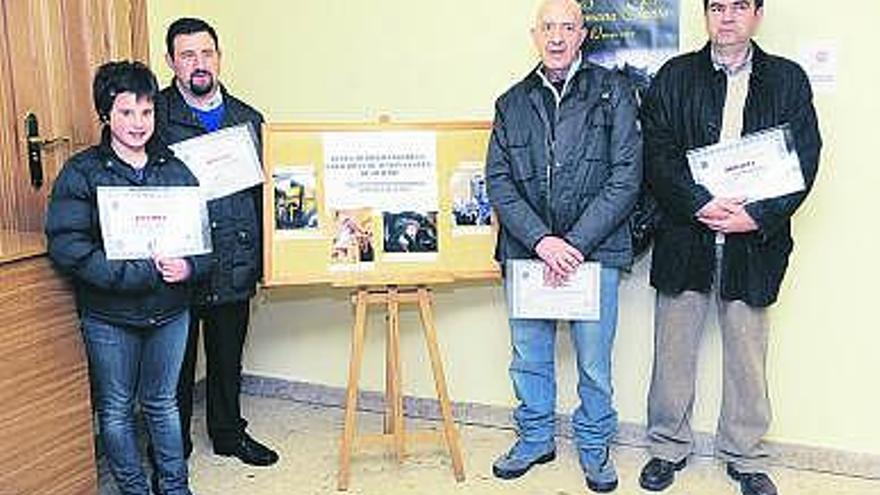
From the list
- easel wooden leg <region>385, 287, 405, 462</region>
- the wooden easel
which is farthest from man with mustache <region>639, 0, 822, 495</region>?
easel wooden leg <region>385, 287, 405, 462</region>

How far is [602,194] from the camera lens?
10.3ft

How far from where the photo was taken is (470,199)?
335 cm

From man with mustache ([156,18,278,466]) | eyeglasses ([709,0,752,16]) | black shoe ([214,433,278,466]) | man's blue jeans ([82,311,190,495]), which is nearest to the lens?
man's blue jeans ([82,311,190,495])

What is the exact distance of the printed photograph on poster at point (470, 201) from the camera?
3.33 meters

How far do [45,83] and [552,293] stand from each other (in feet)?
6.28

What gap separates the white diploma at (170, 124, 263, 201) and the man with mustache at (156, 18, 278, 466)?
40mm

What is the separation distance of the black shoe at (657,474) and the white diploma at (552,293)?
1.86ft

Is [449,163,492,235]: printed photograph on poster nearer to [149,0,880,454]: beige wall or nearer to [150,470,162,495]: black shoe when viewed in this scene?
[149,0,880,454]: beige wall

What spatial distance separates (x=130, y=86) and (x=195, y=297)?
774 mm

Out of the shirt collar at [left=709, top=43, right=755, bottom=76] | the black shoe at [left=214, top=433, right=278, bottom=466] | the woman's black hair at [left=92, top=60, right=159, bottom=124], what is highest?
the shirt collar at [left=709, top=43, right=755, bottom=76]

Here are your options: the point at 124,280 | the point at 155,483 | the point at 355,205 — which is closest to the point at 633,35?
the point at 355,205

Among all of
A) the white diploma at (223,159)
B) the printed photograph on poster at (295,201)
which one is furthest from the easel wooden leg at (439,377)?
the white diploma at (223,159)

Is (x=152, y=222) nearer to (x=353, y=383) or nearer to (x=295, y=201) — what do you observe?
(x=295, y=201)

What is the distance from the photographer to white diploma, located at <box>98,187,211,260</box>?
2770 mm
